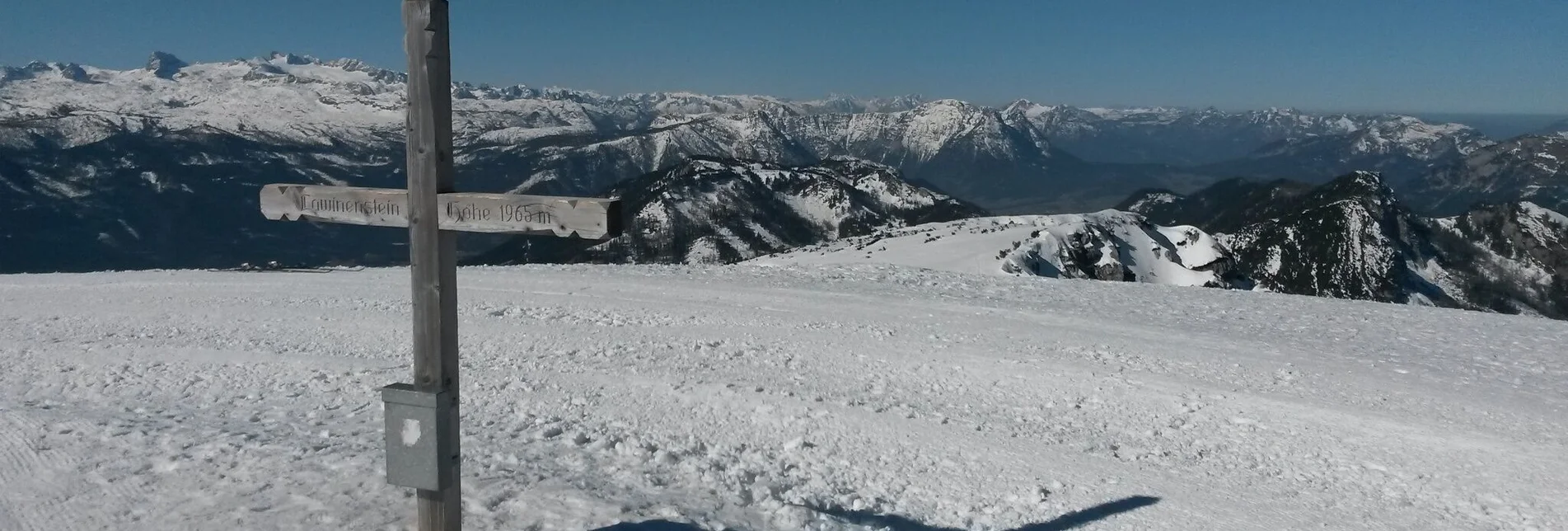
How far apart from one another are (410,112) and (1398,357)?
17436mm

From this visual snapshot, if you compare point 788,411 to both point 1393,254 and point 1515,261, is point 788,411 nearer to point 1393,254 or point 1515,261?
point 1393,254

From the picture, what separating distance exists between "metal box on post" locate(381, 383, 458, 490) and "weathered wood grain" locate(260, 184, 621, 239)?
44.9 inches

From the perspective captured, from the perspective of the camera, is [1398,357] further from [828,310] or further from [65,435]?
[65,435]

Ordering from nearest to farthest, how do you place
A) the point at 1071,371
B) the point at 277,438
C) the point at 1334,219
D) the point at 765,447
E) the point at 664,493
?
the point at 664,493, the point at 277,438, the point at 765,447, the point at 1071,371, the point at 1334,219

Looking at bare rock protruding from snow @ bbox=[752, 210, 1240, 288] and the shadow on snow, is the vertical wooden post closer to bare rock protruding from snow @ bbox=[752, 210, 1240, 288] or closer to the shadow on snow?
the shadow on snow

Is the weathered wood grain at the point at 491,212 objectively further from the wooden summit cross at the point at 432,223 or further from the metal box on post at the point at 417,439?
the metal box on post at the point at 417,439

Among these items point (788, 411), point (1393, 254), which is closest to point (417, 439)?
point (788, 411)

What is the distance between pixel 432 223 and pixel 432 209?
86 mm

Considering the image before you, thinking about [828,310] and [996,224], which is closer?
[828,310]

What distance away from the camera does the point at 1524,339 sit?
734 inches

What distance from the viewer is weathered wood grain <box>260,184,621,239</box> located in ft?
18.3

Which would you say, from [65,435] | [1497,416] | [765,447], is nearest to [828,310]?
[765,447]

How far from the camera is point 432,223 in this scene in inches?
231

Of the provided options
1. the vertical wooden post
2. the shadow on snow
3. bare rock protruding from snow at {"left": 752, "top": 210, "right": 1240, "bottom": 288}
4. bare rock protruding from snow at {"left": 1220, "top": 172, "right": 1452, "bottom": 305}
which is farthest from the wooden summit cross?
bare rock protruding from snow at {"left": 1220, "top": 172, "right": 1452, "bottom": 305}
